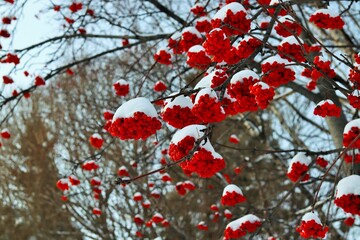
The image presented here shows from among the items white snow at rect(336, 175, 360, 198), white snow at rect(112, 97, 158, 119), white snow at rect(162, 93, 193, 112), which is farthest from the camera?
white snow at rect(336, 175, 360, 198)

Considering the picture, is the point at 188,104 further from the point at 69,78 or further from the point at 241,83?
the point at 69,78

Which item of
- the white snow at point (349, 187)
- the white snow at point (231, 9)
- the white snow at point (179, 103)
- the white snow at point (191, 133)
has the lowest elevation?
the white snow at point (349, 187)

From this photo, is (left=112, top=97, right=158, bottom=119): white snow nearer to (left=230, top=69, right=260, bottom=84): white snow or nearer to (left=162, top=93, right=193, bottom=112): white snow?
(left=162, top=93, right=193, bottom=112): white snow

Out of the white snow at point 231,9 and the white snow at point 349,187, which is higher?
the white snow at point 231,9

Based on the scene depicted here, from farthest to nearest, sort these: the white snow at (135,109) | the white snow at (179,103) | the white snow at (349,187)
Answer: the white snow at (349,187)
the white snow at (179,103)
the white snow at (135,109)

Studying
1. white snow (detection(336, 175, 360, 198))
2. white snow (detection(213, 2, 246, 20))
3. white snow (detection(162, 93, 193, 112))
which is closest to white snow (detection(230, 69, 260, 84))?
white snow (detection(162, 93, 193, 112))

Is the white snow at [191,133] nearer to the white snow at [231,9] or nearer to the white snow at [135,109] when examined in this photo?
the white snow at [135,109]

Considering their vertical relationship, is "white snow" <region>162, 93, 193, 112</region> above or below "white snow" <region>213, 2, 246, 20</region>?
below

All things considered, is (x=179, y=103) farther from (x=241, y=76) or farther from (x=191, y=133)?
(x=241, y=76)

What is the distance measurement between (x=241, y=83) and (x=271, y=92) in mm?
153

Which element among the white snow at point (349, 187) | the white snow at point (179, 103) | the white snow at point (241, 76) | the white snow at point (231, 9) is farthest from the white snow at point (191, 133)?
the white snow at point (349, 187)

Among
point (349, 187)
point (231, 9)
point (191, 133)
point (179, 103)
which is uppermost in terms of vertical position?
point (231, 9)

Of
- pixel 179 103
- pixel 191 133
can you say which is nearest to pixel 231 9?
pixel 179 103

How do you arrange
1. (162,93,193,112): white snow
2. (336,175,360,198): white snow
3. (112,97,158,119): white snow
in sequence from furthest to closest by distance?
(336,175,360,198): white snow < (162,93,193,112): white snow < (112,97,158,119): white snow
